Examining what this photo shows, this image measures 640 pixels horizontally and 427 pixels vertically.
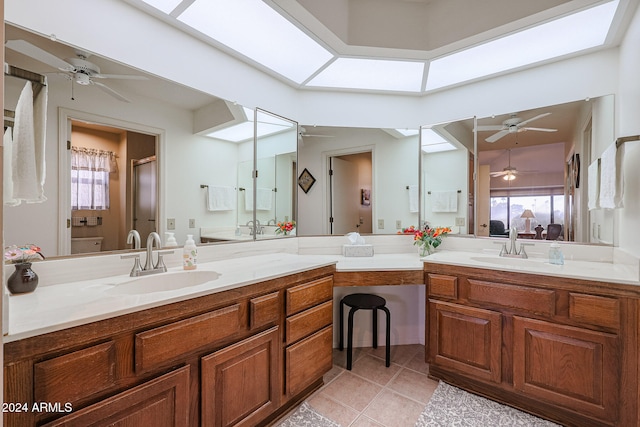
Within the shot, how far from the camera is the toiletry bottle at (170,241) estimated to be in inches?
67.5

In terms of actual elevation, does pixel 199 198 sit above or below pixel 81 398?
above

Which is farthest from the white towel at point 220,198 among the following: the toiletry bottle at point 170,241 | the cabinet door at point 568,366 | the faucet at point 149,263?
the cabinet door at point 568,366

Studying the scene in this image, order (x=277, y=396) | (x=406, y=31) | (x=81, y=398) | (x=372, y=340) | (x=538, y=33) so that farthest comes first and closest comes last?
(x=372, y=340) < (x=406, y=31) < (x=538, y=33) < (x=277, y=396) < (x=81, y=398)

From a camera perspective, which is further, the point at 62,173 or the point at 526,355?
the point at 526,355

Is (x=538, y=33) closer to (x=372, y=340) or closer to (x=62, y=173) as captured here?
(x=372, y=340)

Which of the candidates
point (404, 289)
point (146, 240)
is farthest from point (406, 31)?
point (146, 240)

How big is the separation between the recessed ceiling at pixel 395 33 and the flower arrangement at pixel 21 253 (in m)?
1.38

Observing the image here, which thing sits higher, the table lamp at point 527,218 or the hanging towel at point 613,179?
the hanging towel at point 613,179

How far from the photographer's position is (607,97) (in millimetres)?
1928

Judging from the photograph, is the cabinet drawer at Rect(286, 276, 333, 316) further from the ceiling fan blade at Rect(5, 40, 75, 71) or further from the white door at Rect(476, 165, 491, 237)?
the ceiling fan blade at Rect(5, 40, 75, 71)

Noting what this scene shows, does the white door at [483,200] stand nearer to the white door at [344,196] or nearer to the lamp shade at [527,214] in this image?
the lamp shade at [527,214]

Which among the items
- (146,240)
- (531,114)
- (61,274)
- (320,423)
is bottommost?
(320,423)

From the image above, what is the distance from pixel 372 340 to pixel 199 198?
1923 mm

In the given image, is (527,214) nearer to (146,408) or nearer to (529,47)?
(529,47)
